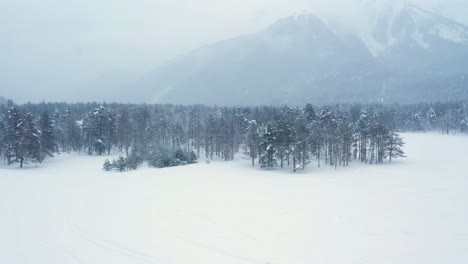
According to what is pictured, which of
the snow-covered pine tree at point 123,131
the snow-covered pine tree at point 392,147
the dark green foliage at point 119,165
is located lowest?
the dark green foliage at point 119,165

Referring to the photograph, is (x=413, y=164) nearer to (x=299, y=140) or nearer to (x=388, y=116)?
(x=299, y=140)

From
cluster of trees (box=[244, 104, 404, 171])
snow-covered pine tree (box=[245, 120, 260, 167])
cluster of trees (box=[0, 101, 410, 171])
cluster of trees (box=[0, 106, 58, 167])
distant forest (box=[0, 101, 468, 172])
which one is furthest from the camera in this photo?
snow-covered pine tree (box=[245, 120, 260, 167])

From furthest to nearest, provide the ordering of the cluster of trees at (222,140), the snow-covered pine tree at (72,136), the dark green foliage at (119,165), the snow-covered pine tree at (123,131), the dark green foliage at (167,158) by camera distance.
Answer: the snow-covered pine tree at (72,136) < the snow-covered pine tree at (123,131) < the dark green foliage at (167,158) < the cluster of trees at (222,140) < the dark green foliage at (119,165)

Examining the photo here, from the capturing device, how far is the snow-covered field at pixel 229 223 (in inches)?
617

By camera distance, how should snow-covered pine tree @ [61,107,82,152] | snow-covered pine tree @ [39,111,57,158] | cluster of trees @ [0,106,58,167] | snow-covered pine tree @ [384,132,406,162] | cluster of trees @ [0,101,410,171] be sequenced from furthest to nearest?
snow-covered pine tree @ [61,107,82,152], snow-covered pine tree @ [39,111,57,158], snow-covered pine tree @ [384,132,406,162], cluster of trees @ [0,101,410,171], cluster of trees @ [0,106,58,167]

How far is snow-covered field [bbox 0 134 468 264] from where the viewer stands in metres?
15.7

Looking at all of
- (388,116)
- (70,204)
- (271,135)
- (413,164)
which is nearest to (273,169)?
(271,135)

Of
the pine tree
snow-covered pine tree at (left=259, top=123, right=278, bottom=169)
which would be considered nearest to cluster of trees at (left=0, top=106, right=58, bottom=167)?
the pine tree

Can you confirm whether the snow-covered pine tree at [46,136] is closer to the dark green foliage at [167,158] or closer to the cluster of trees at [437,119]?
the dark green foliage at [167,158]

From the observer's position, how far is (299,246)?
55.4 ft

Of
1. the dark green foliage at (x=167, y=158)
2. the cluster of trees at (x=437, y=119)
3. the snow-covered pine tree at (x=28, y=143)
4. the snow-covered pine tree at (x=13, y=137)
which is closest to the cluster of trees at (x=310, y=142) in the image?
the dark green foliage at (x=167, y=158)

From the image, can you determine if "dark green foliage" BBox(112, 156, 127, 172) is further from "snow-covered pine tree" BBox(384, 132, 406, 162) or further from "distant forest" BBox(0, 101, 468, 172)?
"snow-covered pine tree" BBox(384, 132, 406, 162)

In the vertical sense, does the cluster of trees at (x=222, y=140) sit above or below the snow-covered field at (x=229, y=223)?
above

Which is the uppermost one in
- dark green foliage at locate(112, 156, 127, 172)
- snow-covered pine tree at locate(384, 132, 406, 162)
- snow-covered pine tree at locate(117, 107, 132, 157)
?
snow-covered pine tree at locate(117, 107, 132, 157)
